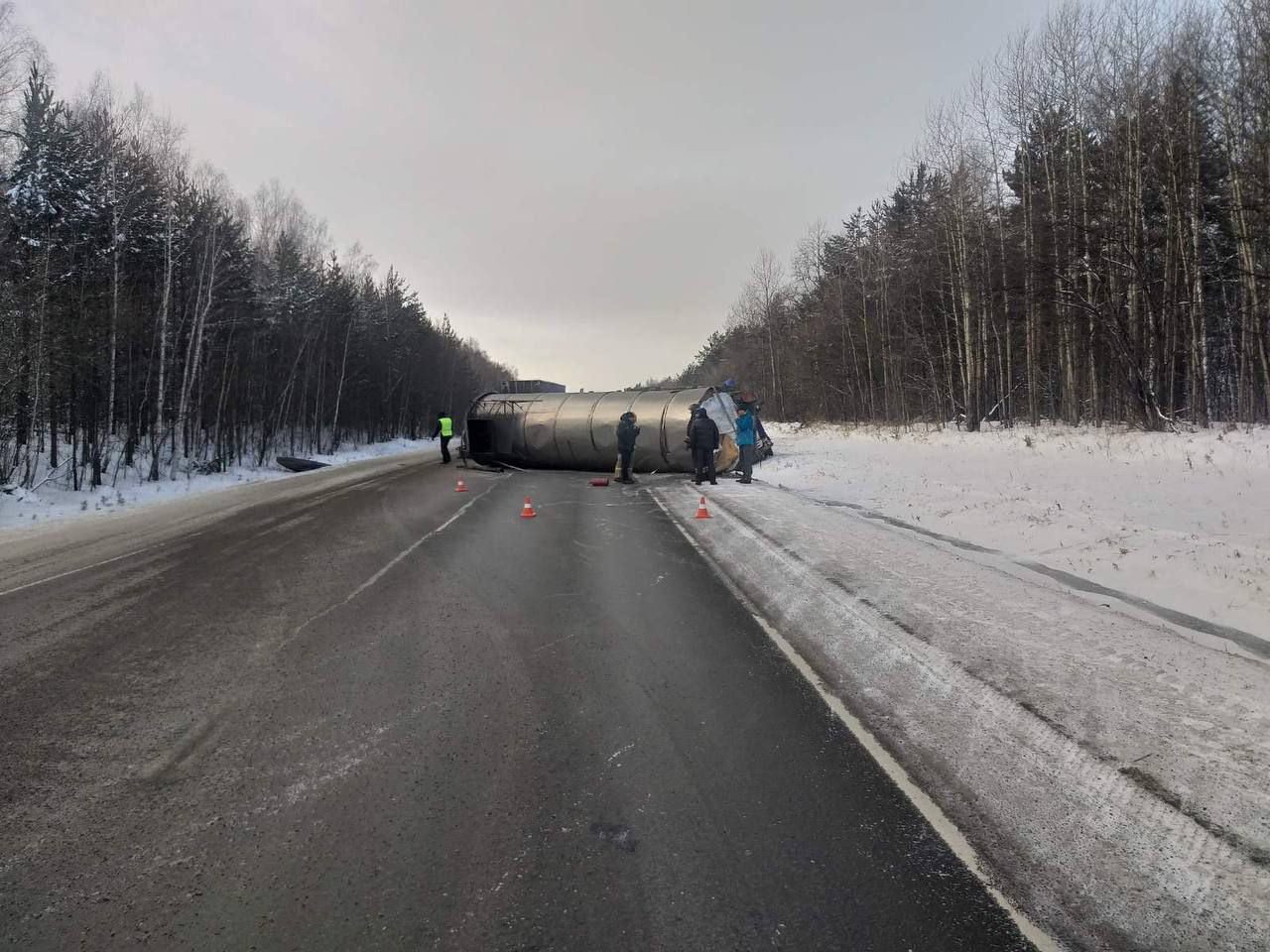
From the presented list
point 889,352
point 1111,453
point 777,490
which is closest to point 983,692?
point 777,490

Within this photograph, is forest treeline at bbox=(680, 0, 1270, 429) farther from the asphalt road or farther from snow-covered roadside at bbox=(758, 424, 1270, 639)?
the asphalt road

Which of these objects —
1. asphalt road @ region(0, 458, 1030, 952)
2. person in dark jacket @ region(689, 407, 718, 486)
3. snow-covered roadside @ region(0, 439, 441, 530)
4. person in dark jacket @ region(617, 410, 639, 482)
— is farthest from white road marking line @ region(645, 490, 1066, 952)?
snow-covered roadside @ region(0, 439, 441, 530)

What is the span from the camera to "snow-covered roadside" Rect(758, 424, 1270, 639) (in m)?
6.58

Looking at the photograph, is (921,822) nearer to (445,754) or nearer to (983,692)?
(983,692)

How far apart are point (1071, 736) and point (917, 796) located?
1143mm

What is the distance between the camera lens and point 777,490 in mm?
14977

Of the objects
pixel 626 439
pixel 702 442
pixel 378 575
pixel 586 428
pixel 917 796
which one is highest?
pixel 586 428

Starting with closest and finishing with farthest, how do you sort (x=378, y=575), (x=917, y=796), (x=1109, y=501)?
(x=917, y=796)
(x=378, y=575)
(x=1109, y=501)

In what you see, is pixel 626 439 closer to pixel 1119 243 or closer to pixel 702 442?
pixel 702 442

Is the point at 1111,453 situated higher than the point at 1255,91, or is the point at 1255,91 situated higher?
the point at 1255,91

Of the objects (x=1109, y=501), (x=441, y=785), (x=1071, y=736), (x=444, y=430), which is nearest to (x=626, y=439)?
(x=1109, y=501)

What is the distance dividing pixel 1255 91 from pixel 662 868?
2258 cm

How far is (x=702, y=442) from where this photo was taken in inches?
648

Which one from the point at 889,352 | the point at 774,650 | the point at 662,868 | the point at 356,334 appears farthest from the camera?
the point at 356,334
